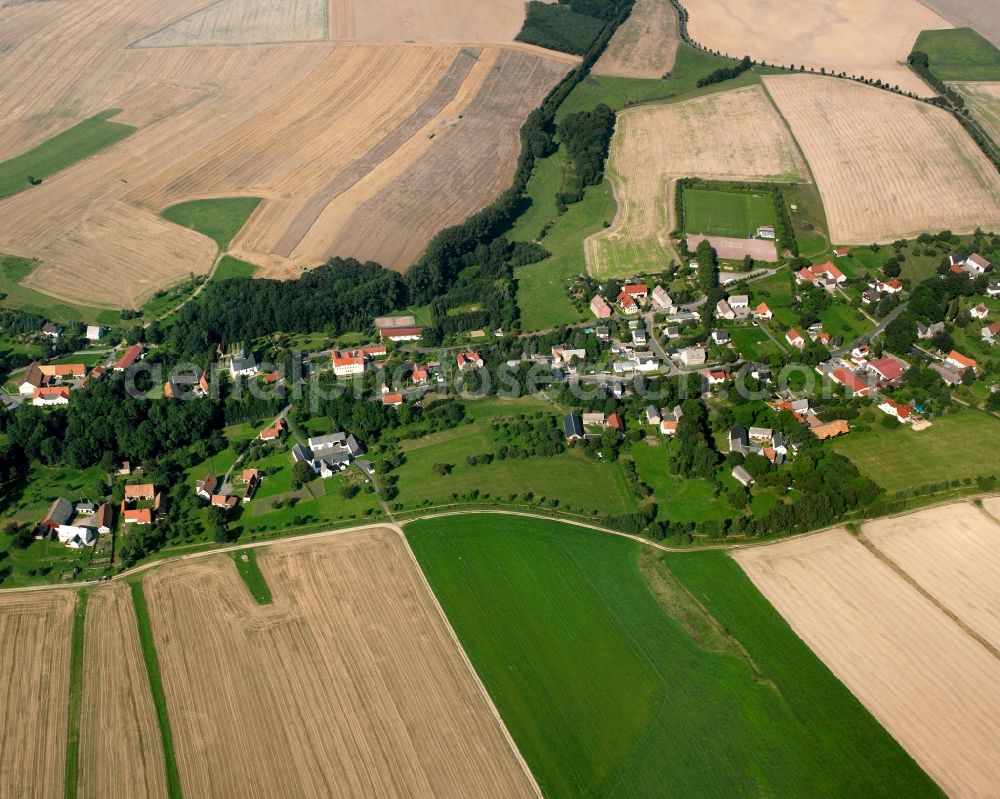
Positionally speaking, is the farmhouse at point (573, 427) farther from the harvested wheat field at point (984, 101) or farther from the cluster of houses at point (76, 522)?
the harvested wheat field at point (984, 101)

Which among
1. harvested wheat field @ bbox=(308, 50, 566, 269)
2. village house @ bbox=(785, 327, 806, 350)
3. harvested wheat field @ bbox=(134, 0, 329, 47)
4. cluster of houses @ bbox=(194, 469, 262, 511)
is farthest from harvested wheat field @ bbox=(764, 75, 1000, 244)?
harvested wheat field @ bbox=(134, 0, 329, 47)

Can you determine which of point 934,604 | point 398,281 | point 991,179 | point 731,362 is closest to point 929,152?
point 991,179

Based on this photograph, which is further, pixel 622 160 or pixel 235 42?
pixel 235 42

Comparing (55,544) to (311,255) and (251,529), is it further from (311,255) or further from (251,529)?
(311,255)

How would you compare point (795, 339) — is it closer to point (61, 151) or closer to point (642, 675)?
point (642, 675)

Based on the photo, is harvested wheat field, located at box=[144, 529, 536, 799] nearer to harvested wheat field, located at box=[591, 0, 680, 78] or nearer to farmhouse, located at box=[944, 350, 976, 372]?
farmhouse, located at box=[944, 350, 976, 372]
